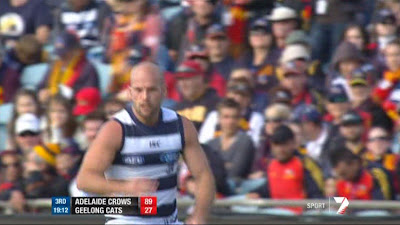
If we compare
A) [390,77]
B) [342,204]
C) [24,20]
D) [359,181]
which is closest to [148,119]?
[342,204]

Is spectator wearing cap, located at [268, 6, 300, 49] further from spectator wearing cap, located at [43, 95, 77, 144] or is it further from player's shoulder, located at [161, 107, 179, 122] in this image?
player's shoulder, located at [161, 107, 179, 122]

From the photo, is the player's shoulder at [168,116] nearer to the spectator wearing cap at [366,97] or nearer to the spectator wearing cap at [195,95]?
the spectator wearing cap at [366,97]

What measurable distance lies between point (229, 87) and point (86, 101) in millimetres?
1528

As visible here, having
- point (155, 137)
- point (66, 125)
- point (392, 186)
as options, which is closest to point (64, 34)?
point (66, 125)

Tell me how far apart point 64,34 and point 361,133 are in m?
3.88

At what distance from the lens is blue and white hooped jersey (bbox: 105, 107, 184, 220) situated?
7590mm

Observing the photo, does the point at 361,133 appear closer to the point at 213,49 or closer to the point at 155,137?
the point at 213,49

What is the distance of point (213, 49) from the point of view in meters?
12.1

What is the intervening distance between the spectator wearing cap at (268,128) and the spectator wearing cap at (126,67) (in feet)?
6.03

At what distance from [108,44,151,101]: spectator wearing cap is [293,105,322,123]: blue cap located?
201cm

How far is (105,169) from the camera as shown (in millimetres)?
7535

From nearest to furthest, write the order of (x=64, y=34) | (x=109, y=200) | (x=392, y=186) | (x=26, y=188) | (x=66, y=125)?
(x=109, y=200) < (x=392, y=186) < (x=26, y=188) < (x=66, y=125) < (x=64, y=34)

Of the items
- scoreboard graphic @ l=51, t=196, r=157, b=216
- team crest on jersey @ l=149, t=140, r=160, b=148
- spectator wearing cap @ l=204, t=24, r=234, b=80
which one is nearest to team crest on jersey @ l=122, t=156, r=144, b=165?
team crest on jersey @ l=149, t=140, r=160, b=148

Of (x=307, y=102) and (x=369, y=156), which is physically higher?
(x=307, y=102)
